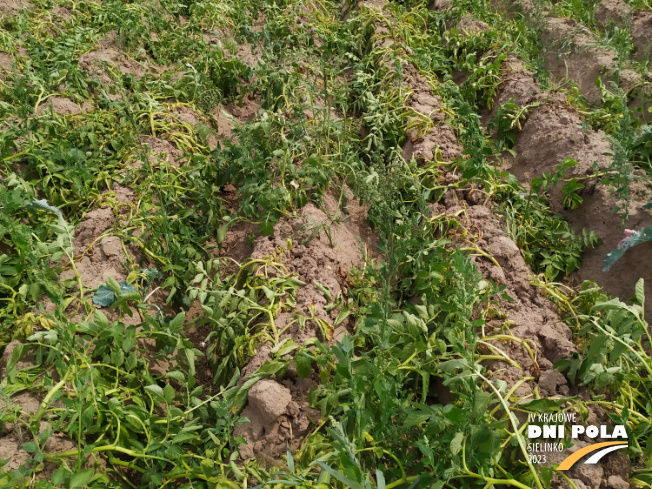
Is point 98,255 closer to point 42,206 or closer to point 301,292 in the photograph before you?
point 42,206

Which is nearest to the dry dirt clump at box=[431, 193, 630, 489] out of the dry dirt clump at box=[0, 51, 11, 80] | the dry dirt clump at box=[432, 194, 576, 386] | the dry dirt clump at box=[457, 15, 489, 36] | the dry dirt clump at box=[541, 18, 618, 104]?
the dry dirt clump at box=[432, 194, 576, 386]

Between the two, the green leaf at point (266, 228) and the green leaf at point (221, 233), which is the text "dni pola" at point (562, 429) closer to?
the green leaf at point (266, 228)

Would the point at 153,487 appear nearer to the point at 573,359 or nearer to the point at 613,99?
the point at 573,359

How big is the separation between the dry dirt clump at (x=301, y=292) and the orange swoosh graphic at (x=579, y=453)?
3.62 ft

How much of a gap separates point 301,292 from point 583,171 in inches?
87.9

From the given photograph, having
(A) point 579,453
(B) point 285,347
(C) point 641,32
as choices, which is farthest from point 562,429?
(C) point 641,32

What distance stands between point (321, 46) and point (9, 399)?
4.36 m

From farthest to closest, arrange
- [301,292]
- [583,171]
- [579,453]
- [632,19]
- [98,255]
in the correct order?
1. [632,19]
2. [583,171]
3. [98,255]
4. [301,292]
5. [579,453]

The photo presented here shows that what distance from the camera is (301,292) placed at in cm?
277

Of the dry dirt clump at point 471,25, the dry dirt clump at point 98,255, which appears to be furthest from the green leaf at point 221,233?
the dry dirt clump at point 471,25

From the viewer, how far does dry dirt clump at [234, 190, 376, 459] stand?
2230mm

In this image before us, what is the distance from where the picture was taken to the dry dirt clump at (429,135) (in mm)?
3705

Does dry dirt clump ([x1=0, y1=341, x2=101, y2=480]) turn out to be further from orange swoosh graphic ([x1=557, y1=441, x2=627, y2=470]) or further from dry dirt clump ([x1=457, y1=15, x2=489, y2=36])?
dry dirt clump ([x1=457, y1=15, x2=489, y2=36])

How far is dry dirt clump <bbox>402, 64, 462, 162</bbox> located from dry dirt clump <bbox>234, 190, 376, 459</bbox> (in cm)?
68
